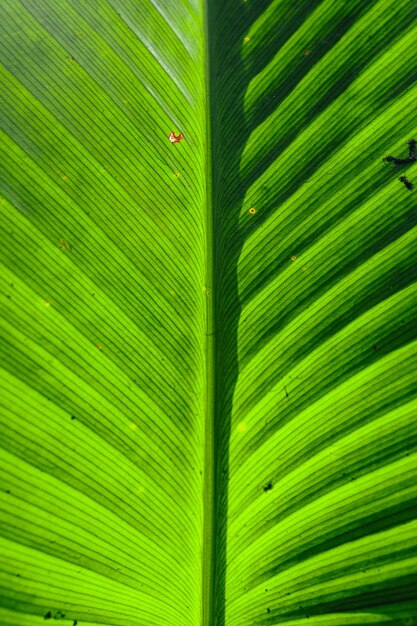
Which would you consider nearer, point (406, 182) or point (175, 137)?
point (406, 182)

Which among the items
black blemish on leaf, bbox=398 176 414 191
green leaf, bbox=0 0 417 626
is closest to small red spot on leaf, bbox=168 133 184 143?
green leaf, bbox=0 0 417 626

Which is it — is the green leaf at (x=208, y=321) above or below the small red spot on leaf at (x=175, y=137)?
below

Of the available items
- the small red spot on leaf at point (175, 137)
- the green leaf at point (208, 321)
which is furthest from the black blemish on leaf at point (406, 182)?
the small red spot on leaf at point (175, 137)

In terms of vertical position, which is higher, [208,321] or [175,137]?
[175,137]

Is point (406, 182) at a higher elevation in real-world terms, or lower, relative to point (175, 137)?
lower

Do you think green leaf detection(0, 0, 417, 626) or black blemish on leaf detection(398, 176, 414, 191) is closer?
green leaf detection(0, 0, 417, 626)

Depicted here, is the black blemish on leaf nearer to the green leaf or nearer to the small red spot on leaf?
the green leaf

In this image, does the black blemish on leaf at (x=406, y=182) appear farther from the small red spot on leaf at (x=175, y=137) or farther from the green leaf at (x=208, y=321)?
the small red spot on leaf at (x=175, y=137)

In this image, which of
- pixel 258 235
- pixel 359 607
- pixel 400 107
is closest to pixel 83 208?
pixel 258 235
